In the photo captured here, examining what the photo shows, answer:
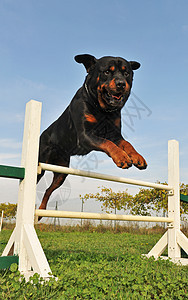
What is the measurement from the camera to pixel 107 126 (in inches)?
105

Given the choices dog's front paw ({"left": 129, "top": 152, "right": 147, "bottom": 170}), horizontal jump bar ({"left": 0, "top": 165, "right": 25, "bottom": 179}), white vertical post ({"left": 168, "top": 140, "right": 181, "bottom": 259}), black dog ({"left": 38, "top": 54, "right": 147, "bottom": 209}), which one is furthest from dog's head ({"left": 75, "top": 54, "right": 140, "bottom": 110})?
white vertical post ({"left": 168, "top": 140, "right": 181, "bottom": 259})

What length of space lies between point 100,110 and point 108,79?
31cm

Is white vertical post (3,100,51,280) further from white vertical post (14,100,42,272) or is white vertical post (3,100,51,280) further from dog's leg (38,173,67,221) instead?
dog's leg (38,173,67,221)

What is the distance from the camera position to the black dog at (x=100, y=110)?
7.57 feet

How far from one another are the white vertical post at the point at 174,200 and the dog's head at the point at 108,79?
3.87ft

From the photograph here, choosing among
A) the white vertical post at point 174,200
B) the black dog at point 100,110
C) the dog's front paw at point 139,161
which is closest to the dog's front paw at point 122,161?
the black dog at point 100,110

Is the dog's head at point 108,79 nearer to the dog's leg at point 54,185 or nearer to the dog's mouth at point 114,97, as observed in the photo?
the dog's mouth at point 114,97

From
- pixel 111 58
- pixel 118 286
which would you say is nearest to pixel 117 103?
pixel 111 58

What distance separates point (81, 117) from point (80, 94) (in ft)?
1.28

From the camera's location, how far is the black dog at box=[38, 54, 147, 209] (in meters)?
2.31

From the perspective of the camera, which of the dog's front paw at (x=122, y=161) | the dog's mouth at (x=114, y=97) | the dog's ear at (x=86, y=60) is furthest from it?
the dog's ear at (x=86, y=60)

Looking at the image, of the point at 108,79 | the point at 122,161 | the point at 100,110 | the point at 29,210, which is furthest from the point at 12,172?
the point at 108,79

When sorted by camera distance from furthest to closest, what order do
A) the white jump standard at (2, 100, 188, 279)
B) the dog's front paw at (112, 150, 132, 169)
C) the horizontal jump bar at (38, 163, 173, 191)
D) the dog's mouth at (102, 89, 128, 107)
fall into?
1. the dog's mouth at (102, 89, 128, 107)
2. the horizontal jump bar at (38, 163, 173, 191)
3. the dog's front paw at (112, 150, 132, 169)
4. the white jump standard at (2, 100, 188, 279)

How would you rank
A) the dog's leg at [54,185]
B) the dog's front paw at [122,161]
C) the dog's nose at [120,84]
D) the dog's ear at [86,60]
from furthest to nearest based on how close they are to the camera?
the dog's leg at [54,185] < the dog's ear at [86,60] < the dog's nose at [120,84] < the dog's front paw at [122,161]
